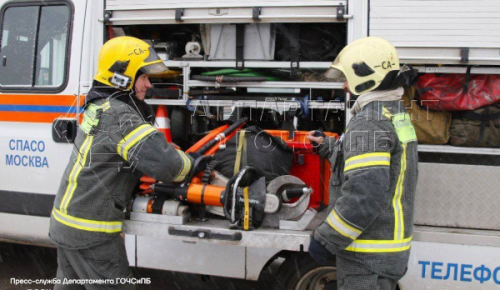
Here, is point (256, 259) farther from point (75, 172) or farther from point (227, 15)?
point (227, 15)

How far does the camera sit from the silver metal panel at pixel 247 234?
2.62 m

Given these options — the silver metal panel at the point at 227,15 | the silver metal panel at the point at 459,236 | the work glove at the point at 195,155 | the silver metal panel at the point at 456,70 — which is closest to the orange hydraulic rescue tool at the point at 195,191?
the work glove at the point at 195,155

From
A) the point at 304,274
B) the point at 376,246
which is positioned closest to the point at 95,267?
the point at 304,274

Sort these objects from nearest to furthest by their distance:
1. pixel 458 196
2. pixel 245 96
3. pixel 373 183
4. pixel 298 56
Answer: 1. pixel 373 183
2. pixel 458 196
3. pixel 298 56
4. pixel 245 96

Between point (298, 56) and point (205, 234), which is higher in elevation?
point (298, 56)

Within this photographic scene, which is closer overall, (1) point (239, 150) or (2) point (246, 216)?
(2) point (246, 216)

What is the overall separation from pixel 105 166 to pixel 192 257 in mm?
1061

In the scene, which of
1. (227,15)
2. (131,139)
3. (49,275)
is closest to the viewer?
(131,139)

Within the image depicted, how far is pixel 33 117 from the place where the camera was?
358cm

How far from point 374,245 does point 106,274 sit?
1.50 meters

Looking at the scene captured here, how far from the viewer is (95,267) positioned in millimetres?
2564

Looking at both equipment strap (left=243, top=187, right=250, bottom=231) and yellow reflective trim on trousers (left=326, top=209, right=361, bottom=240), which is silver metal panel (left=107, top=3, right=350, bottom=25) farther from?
yellow reflective trim on trousers (left=326, top=209, right=361, bottom=240)

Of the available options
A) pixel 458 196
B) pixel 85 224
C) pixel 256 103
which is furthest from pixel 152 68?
pixel 458 196

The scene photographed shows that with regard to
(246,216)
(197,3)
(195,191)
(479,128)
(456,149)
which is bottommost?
(246,216)
